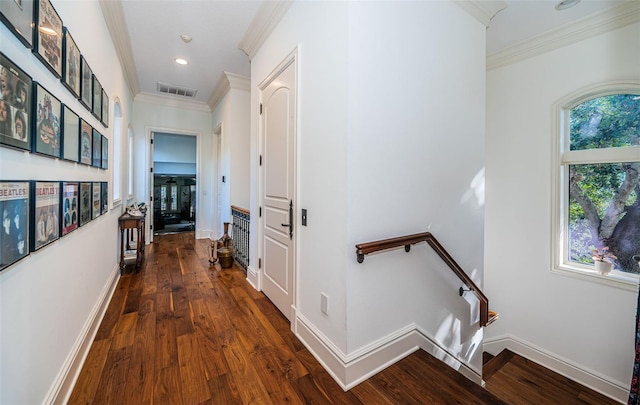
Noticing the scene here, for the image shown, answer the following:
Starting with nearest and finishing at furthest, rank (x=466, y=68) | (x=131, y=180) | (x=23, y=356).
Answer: (x=23, y=356), (x=466, y=68), (x=131, y=180)

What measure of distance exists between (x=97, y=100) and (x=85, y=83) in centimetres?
42

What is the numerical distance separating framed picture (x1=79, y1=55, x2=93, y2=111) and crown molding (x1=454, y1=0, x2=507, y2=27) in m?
3.03

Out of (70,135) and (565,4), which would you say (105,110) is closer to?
(70,135)

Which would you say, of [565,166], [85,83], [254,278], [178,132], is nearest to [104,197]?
[85,83]

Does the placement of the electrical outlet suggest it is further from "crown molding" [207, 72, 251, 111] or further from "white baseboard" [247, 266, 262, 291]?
"crown molding" [207, 72, 251, 111]

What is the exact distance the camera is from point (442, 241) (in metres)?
2.22

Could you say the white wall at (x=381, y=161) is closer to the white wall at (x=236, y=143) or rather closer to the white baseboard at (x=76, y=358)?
the white baseboard at (x=76, y=358)

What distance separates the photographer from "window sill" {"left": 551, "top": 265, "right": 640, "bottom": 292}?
2.52m

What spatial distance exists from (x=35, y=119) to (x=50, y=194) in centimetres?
38

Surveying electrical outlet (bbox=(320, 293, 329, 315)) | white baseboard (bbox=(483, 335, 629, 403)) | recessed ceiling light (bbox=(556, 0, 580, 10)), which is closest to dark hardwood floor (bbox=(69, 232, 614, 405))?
white baseboard (bbox=(483, 335, 629, 403))

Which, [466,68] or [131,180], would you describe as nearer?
[466,68]

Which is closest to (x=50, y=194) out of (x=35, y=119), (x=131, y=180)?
(x=35, y=119)

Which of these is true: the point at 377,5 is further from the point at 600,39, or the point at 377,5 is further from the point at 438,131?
the point at 600,39

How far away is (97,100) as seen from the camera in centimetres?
231
